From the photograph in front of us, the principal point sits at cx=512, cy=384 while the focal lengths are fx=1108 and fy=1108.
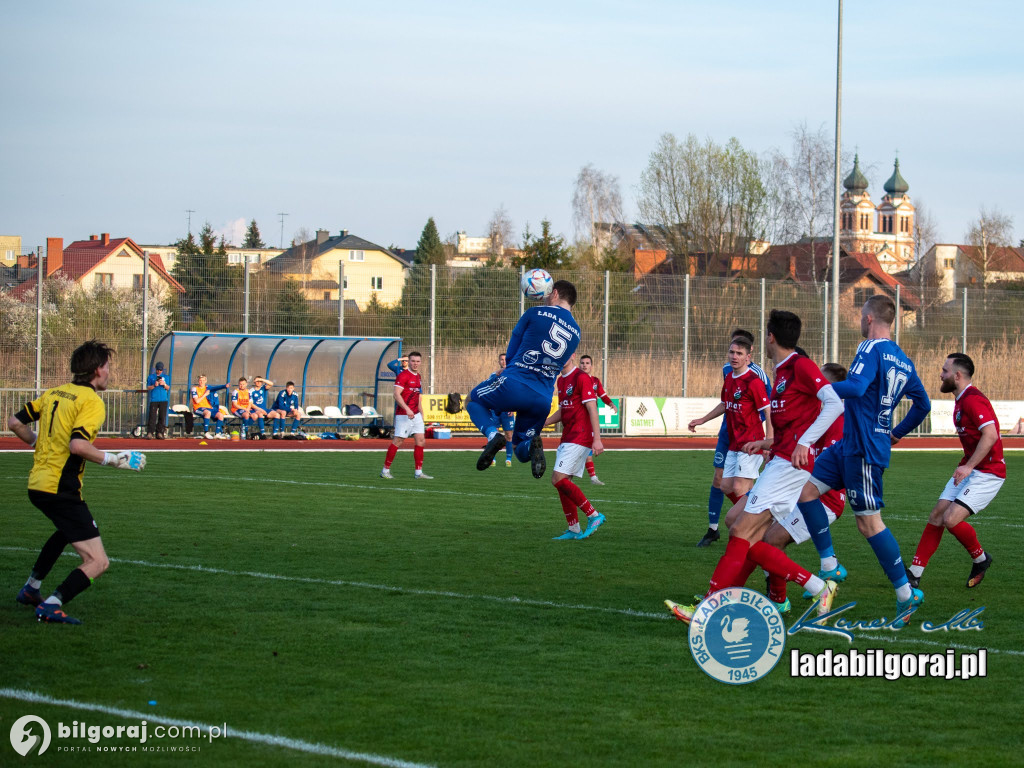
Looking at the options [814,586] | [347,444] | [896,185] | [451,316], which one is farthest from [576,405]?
[896,185]

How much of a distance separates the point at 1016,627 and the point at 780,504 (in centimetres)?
180

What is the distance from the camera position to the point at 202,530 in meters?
11.4

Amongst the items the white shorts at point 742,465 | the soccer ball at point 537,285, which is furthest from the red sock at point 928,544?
the soccer ball at point 537,285

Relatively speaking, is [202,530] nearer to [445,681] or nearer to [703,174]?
[445,681]

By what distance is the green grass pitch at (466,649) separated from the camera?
15.8 ft

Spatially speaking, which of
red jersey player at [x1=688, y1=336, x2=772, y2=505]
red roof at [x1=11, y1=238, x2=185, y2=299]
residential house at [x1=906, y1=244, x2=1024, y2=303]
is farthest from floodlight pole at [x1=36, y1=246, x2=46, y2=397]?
residential house at [x1=906, y1=244, x2=1024, y2=303]

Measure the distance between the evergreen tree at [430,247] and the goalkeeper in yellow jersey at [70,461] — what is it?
275ft

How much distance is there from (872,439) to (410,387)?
1115 centimetres

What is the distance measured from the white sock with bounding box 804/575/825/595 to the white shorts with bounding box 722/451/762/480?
289 centimetres

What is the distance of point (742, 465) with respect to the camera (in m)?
10.3

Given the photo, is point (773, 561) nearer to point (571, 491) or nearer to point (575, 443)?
point (571, 491)

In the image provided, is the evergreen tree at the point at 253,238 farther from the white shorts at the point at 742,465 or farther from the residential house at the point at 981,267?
the white shorts at the point at 742,465

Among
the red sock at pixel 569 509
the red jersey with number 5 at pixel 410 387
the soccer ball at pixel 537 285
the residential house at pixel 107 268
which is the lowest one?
the red sock at pixel 569 509

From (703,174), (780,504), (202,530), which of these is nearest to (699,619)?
(780,504)
